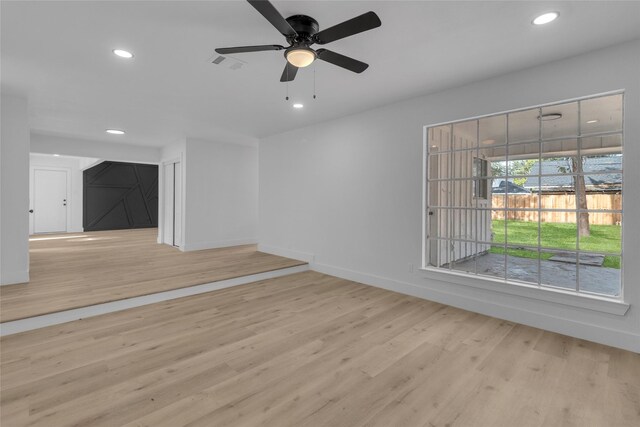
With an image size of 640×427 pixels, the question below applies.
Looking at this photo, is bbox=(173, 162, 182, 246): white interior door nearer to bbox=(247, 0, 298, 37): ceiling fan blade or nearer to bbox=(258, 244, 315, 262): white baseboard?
bbox=(258, 244, 315, 262): white baseboard

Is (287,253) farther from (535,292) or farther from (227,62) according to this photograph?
(535,292)

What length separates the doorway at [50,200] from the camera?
29.5ft

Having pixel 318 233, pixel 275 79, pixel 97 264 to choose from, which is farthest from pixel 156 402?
pixel 97 264

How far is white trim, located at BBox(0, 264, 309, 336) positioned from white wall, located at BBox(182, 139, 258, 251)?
260 centimetres

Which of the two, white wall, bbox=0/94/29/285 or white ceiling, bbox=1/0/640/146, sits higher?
white ceiling, bbox=1/0/640/146

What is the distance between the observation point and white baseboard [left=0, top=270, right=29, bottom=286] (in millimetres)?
3682

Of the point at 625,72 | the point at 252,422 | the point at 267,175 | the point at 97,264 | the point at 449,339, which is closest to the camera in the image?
the point at 252,422

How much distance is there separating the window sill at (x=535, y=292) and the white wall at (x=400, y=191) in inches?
0.9

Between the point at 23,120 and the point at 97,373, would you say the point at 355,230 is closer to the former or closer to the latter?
the point at 97,373

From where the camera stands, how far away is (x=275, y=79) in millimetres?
3229

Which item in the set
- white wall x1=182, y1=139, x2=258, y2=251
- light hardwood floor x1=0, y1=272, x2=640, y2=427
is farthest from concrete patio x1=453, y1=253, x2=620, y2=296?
white wall x1=182, y1=139, x2=258, y2=251

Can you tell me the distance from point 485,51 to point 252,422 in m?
3.26

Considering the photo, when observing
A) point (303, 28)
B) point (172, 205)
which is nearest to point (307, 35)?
point (303, 28)

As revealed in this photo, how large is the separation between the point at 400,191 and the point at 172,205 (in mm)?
5533
